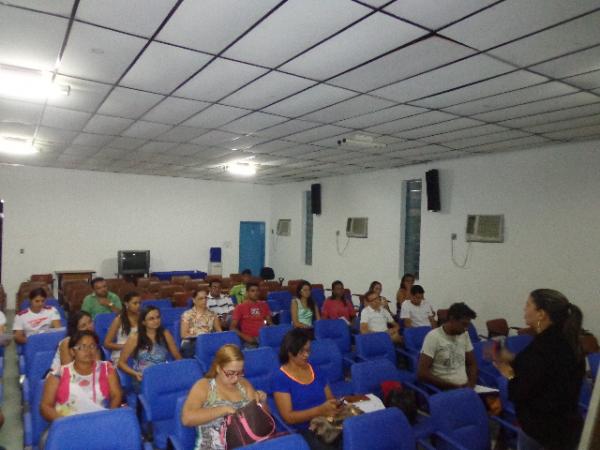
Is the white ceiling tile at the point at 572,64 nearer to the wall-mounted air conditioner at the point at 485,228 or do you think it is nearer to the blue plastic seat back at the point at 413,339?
the blue plastic seat back at the point at 413,339

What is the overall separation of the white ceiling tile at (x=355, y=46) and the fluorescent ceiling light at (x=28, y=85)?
7.14 ft

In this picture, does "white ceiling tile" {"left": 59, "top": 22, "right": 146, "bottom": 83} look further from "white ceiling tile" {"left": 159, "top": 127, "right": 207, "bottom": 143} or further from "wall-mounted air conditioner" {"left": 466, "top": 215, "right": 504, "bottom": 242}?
"wall-mounted air conditioner" {"left": 466, "top": 215, "right": 504, "bottom": 242}

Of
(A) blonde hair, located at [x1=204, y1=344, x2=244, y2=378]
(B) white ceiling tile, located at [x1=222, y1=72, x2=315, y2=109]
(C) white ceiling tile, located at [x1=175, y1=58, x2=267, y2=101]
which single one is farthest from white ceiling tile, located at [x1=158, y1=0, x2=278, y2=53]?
(A) blonde hair, located at [x1=204, y1=344, x2=244, y2=378]

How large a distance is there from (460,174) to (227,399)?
594 cm

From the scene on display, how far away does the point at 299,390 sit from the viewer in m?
2.86

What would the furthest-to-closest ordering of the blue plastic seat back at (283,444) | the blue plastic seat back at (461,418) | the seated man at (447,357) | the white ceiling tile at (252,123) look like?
the white ceiling tile at (252,123) < the seated man at (447,357) < the blue plastic seat back at (461,418) < the blue plastic seat back at (283,444)

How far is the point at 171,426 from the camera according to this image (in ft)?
9.80

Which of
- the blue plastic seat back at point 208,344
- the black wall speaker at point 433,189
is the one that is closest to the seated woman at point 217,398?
the blue plastic seat back at point 208,344

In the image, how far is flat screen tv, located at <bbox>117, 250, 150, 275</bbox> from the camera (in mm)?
9945

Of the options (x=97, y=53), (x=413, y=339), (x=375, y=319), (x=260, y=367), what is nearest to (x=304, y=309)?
(x=375, y=319)

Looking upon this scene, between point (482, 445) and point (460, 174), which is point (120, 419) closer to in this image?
point (482, 445)

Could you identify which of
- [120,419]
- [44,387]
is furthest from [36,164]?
[120,419]

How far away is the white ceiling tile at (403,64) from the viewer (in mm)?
2803

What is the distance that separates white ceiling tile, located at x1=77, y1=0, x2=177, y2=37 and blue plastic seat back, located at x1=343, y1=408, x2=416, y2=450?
8.60 feet
